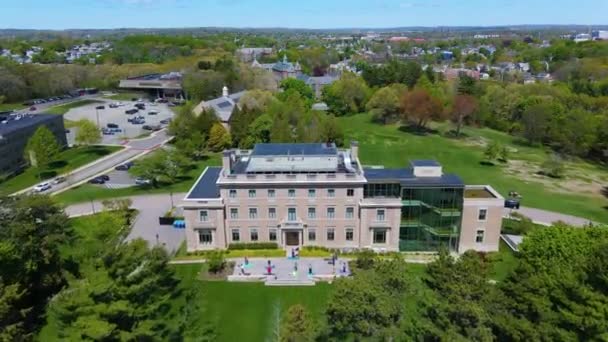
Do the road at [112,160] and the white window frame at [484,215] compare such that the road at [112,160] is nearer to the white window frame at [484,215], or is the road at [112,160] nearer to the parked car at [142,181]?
the parked car at [142,181]

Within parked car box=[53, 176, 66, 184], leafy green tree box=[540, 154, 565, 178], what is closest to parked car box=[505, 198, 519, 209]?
leafy green tree box=[540, 154, 565, 178]

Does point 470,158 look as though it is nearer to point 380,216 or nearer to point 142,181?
point 380,216

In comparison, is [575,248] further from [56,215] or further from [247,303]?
[56,215]

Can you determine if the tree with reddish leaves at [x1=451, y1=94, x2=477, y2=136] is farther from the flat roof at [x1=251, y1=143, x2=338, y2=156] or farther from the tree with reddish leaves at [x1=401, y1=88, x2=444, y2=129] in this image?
the flat roof at [x1=251, y1=143, x2=338, y2=156]

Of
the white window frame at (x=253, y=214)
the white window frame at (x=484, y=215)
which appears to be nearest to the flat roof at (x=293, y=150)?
the white window frame at (x=253, y=214)

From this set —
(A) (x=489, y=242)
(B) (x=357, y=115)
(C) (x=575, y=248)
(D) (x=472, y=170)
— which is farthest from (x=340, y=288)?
(B) (x=357, y=115)

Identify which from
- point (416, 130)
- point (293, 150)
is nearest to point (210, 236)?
point (293, 150)
